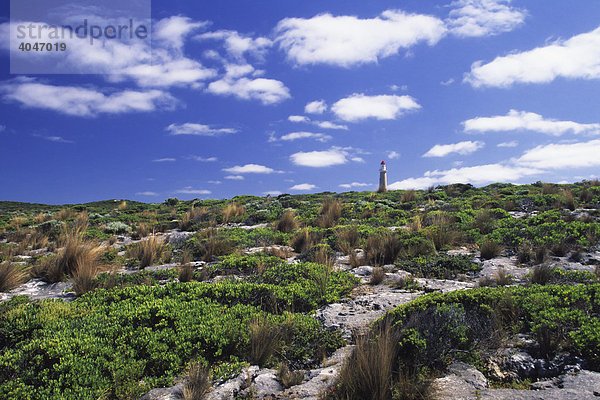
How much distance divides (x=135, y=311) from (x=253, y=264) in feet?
11.6

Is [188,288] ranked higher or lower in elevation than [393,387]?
higher

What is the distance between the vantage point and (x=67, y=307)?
5754 millimetres

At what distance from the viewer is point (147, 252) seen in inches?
398

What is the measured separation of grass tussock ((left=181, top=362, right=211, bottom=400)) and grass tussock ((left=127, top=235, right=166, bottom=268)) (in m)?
6.65

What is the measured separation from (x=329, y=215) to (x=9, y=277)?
10.8 m

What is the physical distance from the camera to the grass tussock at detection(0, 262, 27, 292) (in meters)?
7.73

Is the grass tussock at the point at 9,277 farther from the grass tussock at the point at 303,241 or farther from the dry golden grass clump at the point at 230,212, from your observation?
the dry golden grass clump at the point at 230,212

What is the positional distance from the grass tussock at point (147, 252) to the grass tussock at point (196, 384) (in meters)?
6.65

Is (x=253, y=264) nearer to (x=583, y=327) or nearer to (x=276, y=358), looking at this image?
(x=276, y=358)

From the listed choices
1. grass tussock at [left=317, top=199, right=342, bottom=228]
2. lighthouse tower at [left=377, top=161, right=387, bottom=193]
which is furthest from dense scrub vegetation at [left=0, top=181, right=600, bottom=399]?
lighthouse tower at [left=377, top=161, right=387, bottom=193]

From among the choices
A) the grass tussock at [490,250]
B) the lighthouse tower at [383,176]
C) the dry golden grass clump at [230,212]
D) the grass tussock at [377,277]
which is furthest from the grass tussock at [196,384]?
the lighthouse tower at [383,176]

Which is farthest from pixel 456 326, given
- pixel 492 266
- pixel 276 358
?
pixel 492 266

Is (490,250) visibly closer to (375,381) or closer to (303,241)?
(303,241)

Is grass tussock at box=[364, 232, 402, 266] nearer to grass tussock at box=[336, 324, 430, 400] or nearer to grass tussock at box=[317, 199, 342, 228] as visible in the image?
grass tussock at box=[317, 199, 342, 228]
